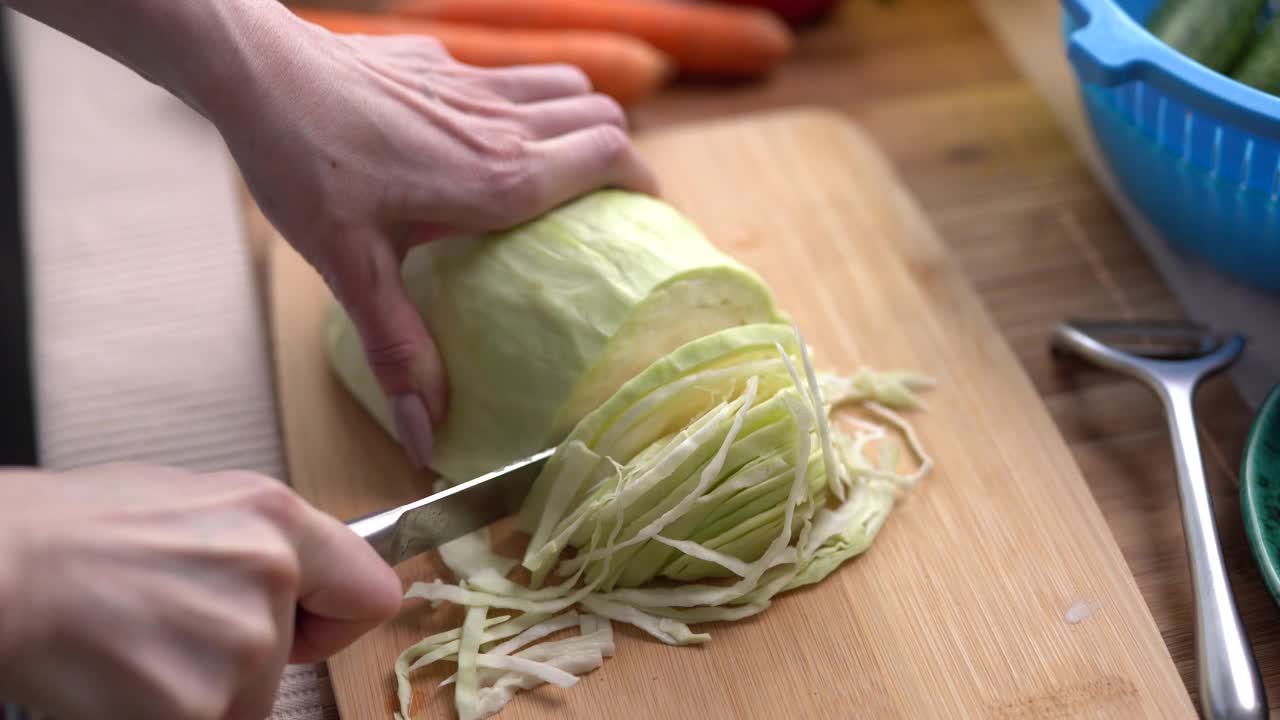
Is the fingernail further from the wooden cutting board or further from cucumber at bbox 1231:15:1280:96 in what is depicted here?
cucumber at bbox 1231:15:1280:96

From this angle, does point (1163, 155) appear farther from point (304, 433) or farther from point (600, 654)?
point (304, 433)

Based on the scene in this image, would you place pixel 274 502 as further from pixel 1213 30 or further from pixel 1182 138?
pixel 1213 30

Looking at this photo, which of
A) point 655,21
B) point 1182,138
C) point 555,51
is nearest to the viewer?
point 1182,138

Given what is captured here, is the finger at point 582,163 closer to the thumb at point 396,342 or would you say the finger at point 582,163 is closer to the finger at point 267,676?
the thumb at point 396,342

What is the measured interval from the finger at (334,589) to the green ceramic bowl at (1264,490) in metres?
1.16

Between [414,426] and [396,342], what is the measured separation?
0.47 feet

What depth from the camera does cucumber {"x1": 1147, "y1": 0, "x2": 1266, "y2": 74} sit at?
1.90 meters

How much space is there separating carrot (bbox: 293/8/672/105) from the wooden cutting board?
426 mm

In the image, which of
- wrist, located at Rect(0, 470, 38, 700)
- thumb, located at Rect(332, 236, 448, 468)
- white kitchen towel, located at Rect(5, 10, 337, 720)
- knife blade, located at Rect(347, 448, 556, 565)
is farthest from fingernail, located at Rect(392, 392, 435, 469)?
wrist, located at Rect(0, 470, 38, 700)

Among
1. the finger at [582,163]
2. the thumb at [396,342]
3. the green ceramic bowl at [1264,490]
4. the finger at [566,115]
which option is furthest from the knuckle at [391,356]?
the green ceramic bowl at [1264,490]

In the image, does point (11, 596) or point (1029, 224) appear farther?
point (1029, 224)

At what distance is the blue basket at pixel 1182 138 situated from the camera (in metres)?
1.68

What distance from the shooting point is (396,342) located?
5.72 ft

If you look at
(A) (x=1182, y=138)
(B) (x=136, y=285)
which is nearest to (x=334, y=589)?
(B) (x=136, y=285)
